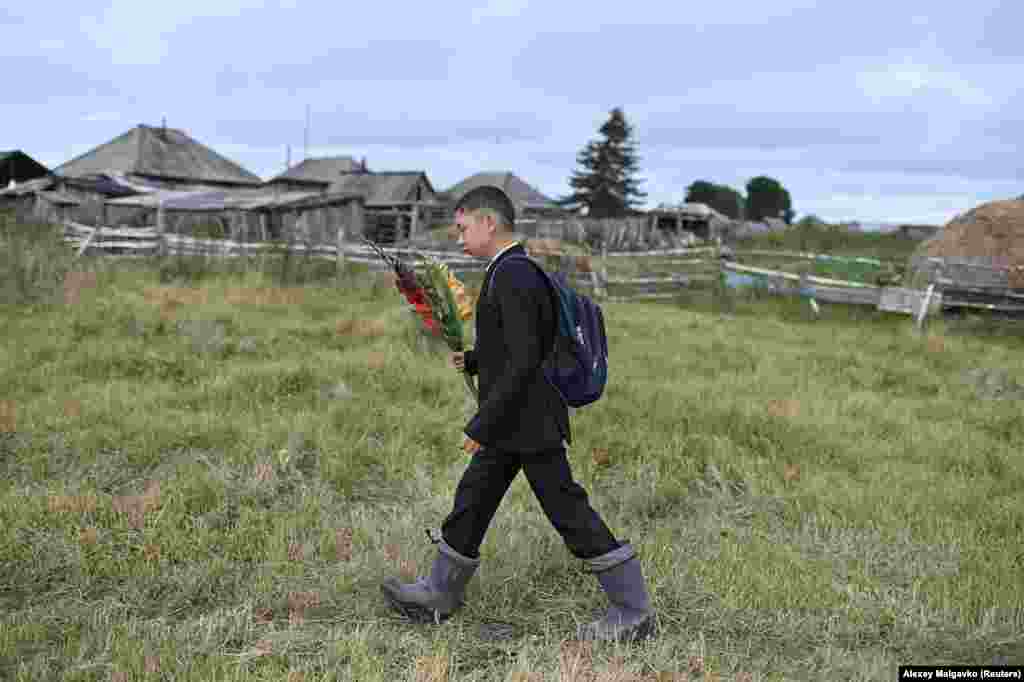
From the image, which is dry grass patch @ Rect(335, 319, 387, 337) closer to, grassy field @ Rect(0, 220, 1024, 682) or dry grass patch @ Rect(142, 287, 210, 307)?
grassy field @ Rect(0, 220, 1024, 682)

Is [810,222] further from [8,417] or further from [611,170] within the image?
[8,417]

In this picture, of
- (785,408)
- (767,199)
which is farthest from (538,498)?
(767,199)

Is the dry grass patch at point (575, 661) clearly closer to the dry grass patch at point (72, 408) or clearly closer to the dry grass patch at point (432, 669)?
the dry grass patch at point (432, 669)

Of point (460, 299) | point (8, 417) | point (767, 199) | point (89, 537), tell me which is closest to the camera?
point (460, 299)

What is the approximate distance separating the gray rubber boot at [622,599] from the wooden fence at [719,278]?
11810 mm

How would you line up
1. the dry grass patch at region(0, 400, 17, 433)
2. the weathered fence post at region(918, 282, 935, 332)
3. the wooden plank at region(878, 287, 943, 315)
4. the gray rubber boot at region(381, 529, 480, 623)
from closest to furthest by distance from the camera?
the gray rubber boot at region(381, 529, 480, 623) → the dry grass patch at region(0, 400, 17, 433) → the weathered fence post at region(918, 282, 935, 332) → the wooden plank at region(878, 287, 943, 315)

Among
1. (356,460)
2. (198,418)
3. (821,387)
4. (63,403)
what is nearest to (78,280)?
(63,403)

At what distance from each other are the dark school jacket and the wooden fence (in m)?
11.6

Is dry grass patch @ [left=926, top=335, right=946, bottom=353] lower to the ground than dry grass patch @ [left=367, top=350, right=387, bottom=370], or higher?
higher

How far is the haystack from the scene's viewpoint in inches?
704

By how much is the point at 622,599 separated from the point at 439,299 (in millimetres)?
1520

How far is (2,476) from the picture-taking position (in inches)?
218

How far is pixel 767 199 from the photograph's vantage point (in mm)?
90062

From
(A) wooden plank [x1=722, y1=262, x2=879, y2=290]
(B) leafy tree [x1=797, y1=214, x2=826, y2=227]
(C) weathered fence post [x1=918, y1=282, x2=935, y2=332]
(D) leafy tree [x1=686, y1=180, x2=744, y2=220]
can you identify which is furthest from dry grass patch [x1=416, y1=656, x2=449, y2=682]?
(D) leafy tree [x1=686, y1=180, x2=744, y2=220]
